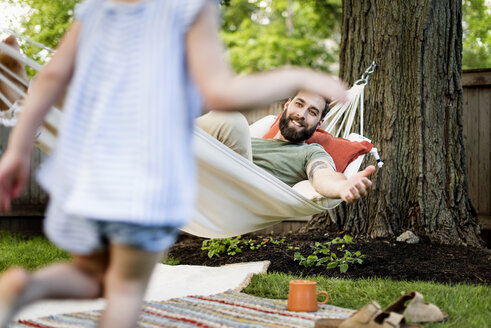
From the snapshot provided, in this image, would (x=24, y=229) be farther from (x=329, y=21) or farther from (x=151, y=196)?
(x=329, y=21)

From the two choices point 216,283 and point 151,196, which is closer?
point 151,196

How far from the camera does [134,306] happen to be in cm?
107

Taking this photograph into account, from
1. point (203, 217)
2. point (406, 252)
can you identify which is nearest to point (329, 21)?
point (406, 252)

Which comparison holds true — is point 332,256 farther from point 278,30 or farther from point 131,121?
point 278,30

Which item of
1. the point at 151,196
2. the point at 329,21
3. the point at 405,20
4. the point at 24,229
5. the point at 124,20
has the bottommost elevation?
the point at 24,229

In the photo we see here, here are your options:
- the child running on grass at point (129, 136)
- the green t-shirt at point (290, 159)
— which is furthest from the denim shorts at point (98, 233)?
the green t-shirt at point (290, 159)

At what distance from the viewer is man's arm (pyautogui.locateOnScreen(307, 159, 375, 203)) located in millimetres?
1943

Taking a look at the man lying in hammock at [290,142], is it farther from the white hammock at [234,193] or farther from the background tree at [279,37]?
the background tree at [279,37]

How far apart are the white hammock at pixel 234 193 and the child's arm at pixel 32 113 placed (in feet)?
2.76

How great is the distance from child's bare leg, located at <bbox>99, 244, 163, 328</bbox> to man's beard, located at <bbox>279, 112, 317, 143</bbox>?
1.79 metres

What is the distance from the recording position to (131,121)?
1.01 meters

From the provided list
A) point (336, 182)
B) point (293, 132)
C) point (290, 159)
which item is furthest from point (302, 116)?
point (336, 182)

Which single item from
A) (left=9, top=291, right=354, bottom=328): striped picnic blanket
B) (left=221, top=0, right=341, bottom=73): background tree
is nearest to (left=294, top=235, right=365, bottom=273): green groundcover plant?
(left=9, top=291, right=354, bottom=328): striped picnic blanket

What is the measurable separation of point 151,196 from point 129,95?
0.58ft
